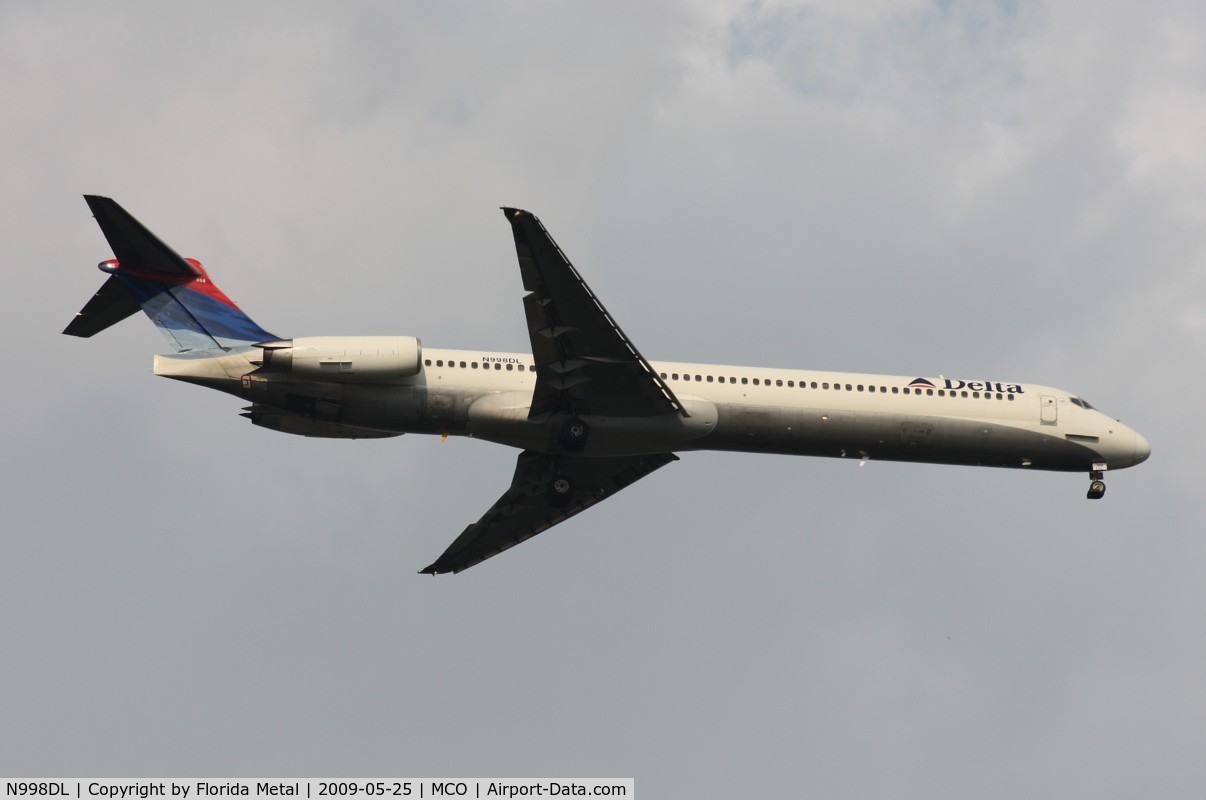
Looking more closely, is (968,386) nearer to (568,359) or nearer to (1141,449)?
(1141,449)

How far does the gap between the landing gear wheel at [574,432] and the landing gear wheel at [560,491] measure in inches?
176

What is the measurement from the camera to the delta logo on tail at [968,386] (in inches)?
1660

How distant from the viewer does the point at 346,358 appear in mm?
37344

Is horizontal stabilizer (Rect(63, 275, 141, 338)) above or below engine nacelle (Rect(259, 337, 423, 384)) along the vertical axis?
above

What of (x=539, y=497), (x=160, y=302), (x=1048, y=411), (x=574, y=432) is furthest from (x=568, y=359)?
(x=1048, y=411)

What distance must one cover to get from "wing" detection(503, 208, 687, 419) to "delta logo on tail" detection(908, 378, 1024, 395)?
7.11 metres

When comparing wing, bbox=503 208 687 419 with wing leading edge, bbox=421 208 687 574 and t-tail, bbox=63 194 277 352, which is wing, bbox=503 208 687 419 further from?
t-tail, bbox=63 194 277 352

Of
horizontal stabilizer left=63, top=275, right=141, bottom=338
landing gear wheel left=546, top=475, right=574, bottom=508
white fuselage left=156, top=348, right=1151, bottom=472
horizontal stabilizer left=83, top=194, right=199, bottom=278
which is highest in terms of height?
horizontal stabilizer left=83, top=194, right=199, bottom=278

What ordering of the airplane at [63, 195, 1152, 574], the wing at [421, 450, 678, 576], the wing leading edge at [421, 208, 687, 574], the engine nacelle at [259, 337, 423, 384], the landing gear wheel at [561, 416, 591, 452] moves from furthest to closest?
1. the wing at [421, 450, 678, 576]
2. the landing gear wheel at [561, 416, 591, 452]
3. the airplane at [63, 195, 1152, 574]
4. the engine nacelle at [259, 337, 423, 384]
5. the wing leading edge at [421, 208, 687, 574]

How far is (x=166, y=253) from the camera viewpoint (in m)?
38.5

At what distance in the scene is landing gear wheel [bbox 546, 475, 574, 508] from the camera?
44000 millimetres

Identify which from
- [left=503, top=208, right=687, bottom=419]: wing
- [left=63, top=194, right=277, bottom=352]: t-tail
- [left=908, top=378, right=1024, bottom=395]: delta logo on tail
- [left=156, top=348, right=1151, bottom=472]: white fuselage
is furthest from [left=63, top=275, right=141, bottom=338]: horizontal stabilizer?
[left=908, top=378, right=1024, bottom=395]: delta logo on tail

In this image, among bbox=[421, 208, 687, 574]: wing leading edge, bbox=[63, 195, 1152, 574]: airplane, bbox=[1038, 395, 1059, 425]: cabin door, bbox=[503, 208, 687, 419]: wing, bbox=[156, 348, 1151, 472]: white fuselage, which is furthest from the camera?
bbox=[1038, 395, 1059, 425]: cabin door

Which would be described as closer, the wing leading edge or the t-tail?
the wing leading edge
